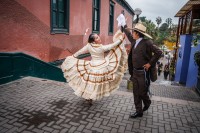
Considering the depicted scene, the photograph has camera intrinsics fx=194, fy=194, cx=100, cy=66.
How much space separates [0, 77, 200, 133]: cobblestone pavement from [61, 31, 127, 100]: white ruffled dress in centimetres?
51

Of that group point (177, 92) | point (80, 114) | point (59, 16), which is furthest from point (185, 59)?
point (80, 114)

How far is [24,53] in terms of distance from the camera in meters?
6.50

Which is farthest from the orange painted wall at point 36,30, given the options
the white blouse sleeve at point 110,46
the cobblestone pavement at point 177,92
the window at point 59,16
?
the cobblestone pavement at point 177,92

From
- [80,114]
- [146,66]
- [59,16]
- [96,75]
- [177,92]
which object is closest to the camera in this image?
[146,66]

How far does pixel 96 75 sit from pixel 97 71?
11 centimetres

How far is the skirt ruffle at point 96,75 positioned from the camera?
4.71 metres

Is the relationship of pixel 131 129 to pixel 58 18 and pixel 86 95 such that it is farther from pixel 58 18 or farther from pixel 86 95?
pixel 58 18

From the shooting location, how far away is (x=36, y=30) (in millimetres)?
6941

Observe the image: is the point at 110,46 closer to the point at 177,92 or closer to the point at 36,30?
the point at 36,30

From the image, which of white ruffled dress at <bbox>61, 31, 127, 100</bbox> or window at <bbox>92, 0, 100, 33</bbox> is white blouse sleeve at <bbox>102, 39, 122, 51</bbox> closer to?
white ruffled dress at <bbox>61, 31, 127, 100</bbox>

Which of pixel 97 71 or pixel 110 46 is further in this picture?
pixel 110 46

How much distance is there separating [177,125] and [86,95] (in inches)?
85.2

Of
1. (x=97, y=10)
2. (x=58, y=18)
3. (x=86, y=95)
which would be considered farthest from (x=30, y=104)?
(x=97, y=10)

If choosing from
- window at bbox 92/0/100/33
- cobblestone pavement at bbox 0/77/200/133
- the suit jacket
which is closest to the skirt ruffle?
cobblestone pavement at bbox 0/77/200/133
